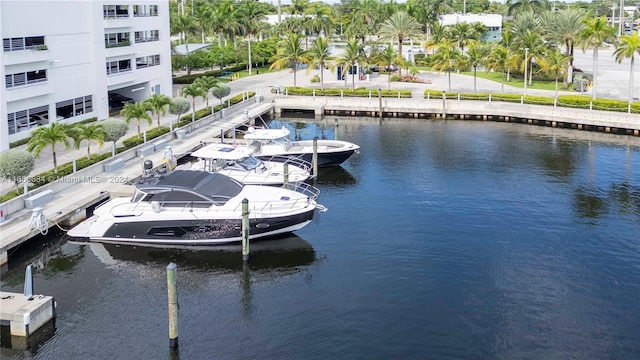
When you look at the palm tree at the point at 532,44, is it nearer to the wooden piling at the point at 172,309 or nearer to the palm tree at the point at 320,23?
the palm tree at the point at 320,23

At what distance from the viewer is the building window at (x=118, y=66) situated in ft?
220

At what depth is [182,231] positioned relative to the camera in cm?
3697

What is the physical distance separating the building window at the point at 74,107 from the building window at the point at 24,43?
534cm

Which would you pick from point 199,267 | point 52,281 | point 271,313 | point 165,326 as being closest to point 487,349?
point 271,313

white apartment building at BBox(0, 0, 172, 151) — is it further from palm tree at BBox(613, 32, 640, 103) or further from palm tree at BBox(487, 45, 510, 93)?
palm tree at BBox(613, 32, 640, 103)

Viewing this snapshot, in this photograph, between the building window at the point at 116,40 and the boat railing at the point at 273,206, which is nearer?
the boat railing at the point at 273,206

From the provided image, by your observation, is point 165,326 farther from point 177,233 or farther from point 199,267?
point 177,233

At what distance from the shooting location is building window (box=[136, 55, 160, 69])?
2862 inches

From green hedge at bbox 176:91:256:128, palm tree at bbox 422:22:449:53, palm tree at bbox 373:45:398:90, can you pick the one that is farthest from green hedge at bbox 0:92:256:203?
palm tree at bbox 422:22:449:53

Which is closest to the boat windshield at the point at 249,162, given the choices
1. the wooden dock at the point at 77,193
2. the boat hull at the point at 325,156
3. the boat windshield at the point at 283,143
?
the boat hull at the point at 325,156

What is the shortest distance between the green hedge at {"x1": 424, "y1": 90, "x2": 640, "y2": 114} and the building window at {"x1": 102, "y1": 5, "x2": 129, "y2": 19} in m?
33.4

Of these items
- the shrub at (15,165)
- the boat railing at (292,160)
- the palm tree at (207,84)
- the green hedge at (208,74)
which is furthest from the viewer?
the green hedge at (208,74)

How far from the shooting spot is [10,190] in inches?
1636

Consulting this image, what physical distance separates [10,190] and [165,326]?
731 inches
